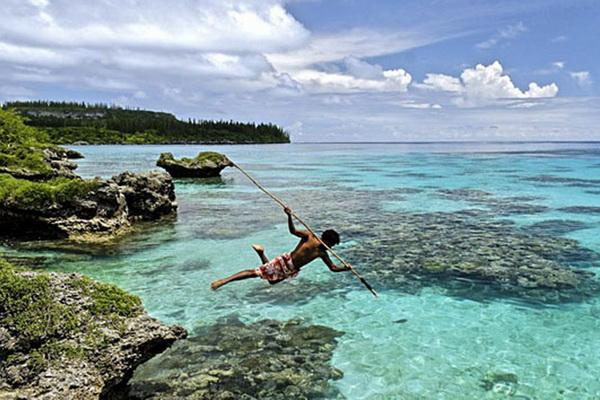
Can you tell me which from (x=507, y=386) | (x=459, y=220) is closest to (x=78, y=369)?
(x=507, y=386)

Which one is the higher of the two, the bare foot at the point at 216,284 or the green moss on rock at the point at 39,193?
the green moss on rock at the point at 39,193

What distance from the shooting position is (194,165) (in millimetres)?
46062

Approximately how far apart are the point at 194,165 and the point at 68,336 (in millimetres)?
40072

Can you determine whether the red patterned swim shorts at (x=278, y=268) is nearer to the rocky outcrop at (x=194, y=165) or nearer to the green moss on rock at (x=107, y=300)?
the green moss on rock at (x=107, y=300)

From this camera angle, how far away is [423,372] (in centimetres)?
934

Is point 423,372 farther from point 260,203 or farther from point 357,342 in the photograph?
point 260,203

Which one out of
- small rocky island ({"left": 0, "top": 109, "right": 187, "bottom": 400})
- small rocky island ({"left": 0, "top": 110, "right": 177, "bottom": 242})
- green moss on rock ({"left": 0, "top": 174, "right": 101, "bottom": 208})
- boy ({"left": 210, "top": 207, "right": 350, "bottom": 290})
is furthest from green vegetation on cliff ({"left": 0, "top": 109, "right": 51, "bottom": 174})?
small rocky island ({"left": 0, "top": 109, "right": 187, "bottom": 400})

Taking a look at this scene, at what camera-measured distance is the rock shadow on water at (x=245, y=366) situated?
27.2 ft

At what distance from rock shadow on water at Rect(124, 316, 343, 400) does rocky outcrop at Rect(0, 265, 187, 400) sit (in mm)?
1134

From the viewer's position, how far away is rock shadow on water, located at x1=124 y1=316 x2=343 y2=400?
8.30 m

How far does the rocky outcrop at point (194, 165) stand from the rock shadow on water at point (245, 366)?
118 ft

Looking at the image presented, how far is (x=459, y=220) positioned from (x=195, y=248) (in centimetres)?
1369

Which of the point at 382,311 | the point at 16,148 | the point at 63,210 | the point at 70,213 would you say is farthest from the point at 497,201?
the point at 16,148

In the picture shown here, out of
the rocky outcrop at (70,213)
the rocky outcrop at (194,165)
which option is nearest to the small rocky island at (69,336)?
the rocky outcrop at (70,213)
